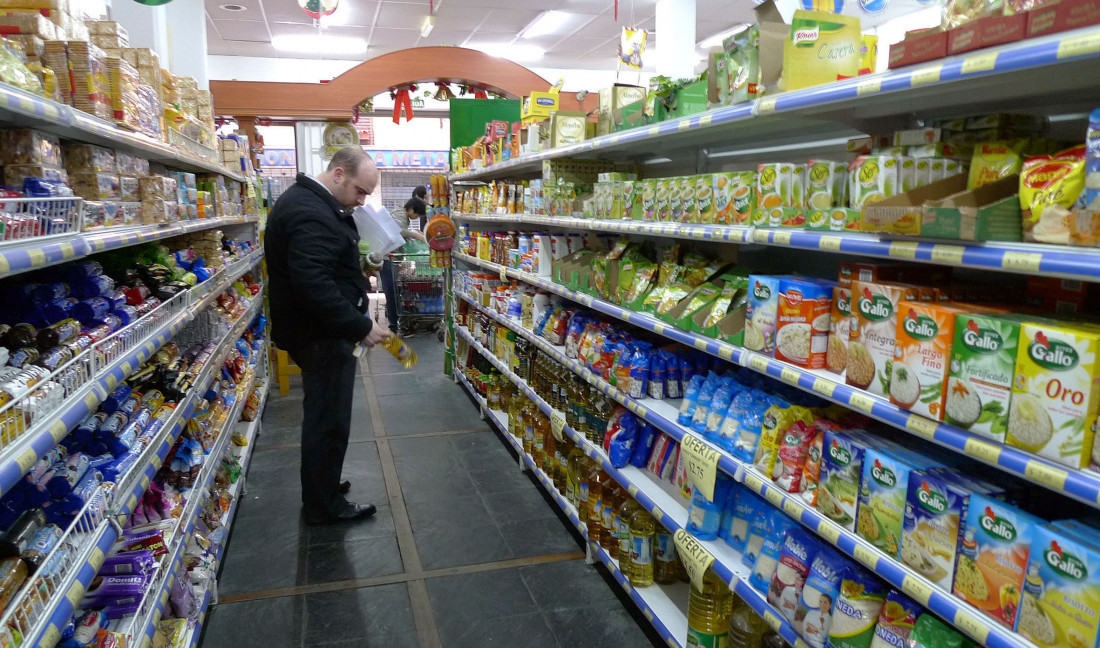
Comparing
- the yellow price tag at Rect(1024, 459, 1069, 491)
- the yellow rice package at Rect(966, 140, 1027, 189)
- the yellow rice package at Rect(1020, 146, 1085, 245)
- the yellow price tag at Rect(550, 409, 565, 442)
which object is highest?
the yellow rice package at Rect(966, 140, 1027, 189)

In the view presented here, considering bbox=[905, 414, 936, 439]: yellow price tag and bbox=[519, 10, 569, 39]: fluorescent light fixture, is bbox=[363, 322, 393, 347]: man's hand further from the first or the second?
bbox=[519, 10, 569, 39]: fluorescent light fixture

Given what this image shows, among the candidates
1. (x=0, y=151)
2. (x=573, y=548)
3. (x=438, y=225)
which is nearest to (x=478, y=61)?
(x=438, y=225)

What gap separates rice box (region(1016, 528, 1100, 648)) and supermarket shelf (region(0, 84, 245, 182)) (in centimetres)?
226

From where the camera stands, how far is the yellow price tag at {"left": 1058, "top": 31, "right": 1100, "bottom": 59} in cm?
116

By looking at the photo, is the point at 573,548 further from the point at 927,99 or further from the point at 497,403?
the point at 927,99

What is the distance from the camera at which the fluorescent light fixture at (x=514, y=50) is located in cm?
1198

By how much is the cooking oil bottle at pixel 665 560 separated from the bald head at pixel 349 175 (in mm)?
2262

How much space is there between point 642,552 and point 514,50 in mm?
11033

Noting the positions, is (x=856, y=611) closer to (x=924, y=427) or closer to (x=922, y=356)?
(x=924, y=427)

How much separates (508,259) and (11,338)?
139 inches

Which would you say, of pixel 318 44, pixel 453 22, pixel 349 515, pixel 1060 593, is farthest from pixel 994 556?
pixel 318 44

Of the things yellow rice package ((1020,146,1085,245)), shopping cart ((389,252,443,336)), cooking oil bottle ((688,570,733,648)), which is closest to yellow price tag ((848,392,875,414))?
yellow rice package ((1020,146,1085,245))

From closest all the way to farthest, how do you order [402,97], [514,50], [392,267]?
[402,97], [392,267], [514,50]

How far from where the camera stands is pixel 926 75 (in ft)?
4.82
